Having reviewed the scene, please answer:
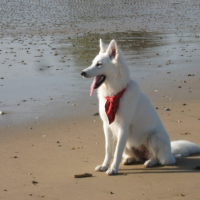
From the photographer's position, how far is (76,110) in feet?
28.2

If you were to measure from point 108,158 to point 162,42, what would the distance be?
1243 centimetres

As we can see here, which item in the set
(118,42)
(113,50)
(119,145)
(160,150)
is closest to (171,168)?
(160,150)

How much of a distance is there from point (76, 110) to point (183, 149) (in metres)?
3.14

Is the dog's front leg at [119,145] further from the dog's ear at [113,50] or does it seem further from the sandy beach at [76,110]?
the dog's ear at [113,50]

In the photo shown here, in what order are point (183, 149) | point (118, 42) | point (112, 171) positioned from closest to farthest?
1. point (112, 171)
2. point (183, 149)
3. point (118, 42)

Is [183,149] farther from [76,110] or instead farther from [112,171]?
[76,110]

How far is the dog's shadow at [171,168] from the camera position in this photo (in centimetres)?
549

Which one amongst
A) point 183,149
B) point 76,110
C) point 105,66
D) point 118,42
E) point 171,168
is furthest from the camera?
point 118,42

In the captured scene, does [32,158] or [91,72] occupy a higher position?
[91,72]

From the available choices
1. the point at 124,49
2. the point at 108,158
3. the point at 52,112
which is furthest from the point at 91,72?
the point at 124,49

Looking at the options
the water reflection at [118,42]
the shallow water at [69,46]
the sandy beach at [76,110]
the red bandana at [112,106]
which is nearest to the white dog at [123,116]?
the red bandana at [112,106]

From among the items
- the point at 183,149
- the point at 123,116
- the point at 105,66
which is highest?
the point at 105,66

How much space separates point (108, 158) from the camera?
5.69 m

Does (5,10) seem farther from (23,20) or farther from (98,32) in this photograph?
(98,32)
